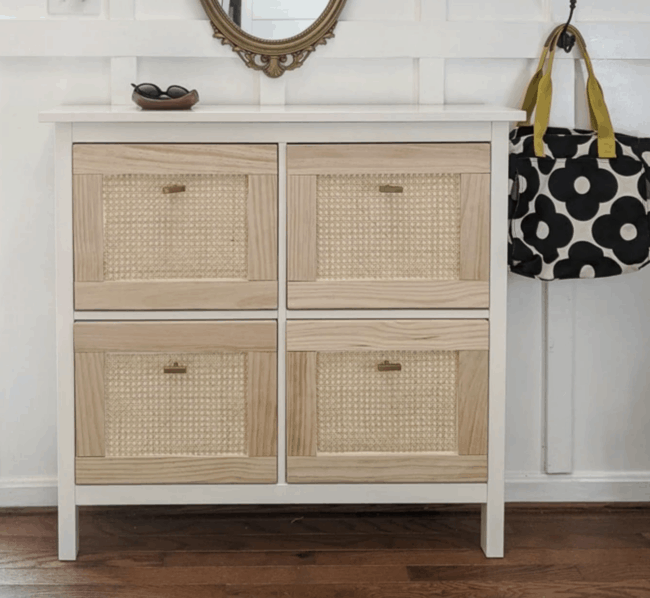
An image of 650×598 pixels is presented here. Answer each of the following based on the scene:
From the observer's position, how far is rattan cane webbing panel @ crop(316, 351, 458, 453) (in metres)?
2.12

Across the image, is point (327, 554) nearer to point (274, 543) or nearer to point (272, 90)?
point (274, 543)

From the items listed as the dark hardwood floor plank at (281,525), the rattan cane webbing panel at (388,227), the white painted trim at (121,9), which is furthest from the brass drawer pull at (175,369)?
the white painted trim at (121,9)

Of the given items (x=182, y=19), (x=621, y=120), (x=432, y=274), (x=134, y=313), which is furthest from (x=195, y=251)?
(x=621, y=120)

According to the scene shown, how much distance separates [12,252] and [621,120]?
163 centimetres

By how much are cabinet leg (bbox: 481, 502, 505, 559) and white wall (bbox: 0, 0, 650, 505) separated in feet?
1.22

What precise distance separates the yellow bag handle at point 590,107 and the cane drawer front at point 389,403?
0.54m

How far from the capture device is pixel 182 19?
239cm

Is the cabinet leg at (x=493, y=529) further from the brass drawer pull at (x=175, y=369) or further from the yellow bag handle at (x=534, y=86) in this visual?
the yellow bag handle at (x=534, y=86)

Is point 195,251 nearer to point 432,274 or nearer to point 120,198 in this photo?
point 120,198

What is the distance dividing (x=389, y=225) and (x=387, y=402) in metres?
0.40

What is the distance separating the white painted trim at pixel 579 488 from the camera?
8.32ft

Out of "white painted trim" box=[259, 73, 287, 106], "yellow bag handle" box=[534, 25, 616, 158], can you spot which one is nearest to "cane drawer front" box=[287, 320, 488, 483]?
"yellow bag handle" box=[534, 25, 616, 158]

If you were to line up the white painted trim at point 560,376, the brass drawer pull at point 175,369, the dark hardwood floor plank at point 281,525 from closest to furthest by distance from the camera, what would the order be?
the brass drawer pull at point 175,369, the dark hardwood floor plank at point 281,525, the white painted trim at point 560,376

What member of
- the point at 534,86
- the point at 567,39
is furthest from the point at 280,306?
the point at 567,39
